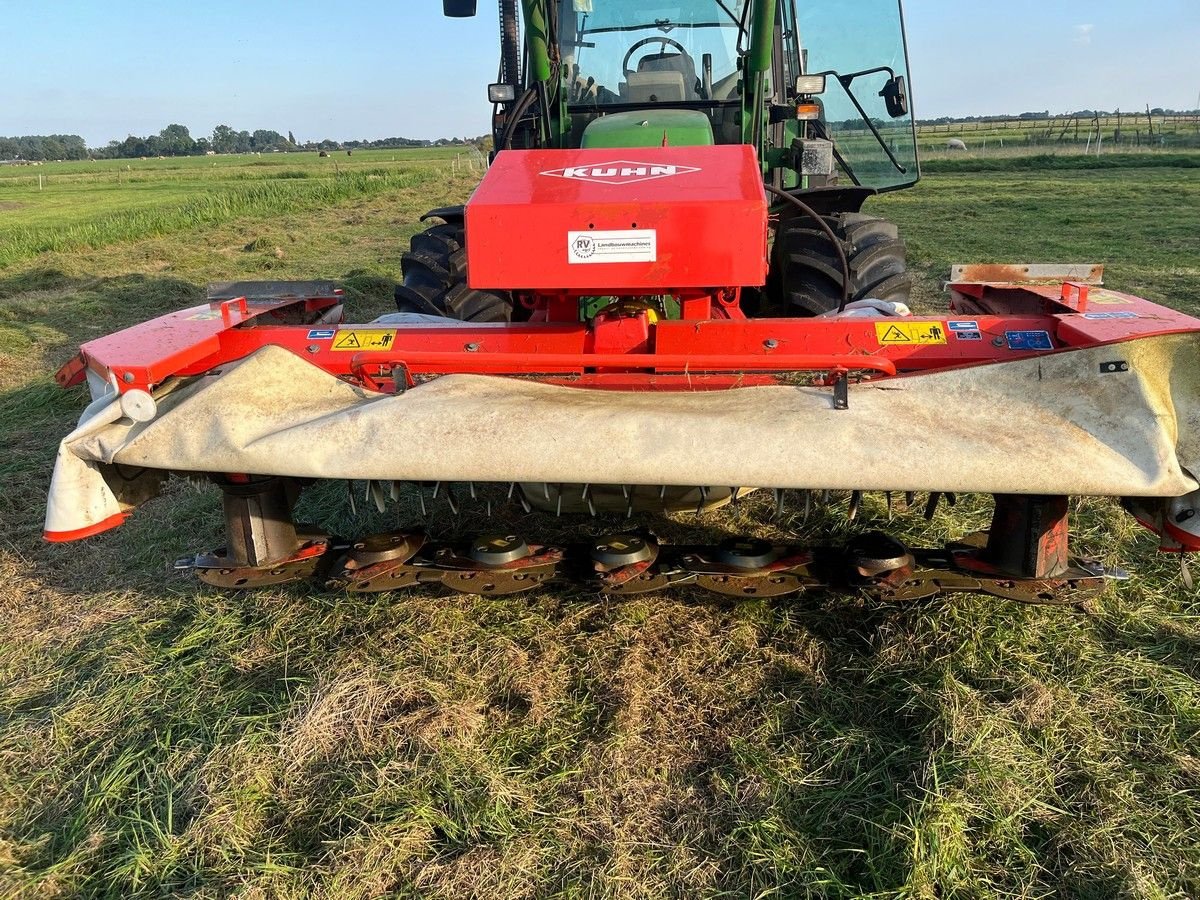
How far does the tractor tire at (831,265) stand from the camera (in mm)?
3572

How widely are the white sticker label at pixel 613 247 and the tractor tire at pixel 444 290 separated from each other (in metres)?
1.63

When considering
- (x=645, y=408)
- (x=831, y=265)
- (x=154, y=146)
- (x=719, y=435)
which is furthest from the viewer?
(x=154, y=146)

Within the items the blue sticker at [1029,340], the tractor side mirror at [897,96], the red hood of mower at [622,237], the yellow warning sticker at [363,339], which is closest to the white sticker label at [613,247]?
the red hood of mower at [622,237]

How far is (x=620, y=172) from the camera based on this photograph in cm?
270

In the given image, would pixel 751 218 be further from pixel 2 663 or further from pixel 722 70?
pixel 2 663

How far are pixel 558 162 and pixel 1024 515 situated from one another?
6.04 ft

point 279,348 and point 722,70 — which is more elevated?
point 722,70

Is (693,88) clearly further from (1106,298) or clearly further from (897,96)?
(1106,298)

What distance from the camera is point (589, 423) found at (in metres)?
2.14

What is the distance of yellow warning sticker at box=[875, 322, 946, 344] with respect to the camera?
2586mm

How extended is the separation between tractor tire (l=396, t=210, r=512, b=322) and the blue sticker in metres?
2.32

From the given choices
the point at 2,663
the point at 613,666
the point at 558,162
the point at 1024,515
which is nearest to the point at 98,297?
the point at 2,663

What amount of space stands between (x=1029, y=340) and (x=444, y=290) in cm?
270

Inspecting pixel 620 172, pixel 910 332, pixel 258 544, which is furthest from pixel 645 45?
pixel 258 544
